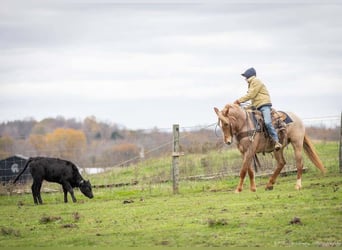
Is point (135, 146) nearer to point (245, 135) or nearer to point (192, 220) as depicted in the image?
point (245, 135)

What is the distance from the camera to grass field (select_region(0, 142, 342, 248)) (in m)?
12.3

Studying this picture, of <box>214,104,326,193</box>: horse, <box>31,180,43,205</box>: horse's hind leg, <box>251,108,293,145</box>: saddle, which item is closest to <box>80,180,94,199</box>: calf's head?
<box>31,180,43,205</box>: horse's hind leg

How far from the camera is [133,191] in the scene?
74.6 ft

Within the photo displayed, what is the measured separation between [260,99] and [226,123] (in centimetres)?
123

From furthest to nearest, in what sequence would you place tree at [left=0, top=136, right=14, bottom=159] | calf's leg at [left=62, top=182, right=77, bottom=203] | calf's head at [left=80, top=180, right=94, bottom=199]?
tree at [left=0, top=136, right=14, bottom=159] < calf's head at [left=80, top=180, right=94, bottom=199] < calf's leg at [left=62, top=182, right=77, bottom=203]

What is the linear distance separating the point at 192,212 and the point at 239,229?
2.73 m

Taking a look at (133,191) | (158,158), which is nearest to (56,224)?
(133,191)

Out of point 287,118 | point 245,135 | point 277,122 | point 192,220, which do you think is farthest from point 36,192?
point 192,220

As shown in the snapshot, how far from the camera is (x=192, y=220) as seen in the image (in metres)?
14.2

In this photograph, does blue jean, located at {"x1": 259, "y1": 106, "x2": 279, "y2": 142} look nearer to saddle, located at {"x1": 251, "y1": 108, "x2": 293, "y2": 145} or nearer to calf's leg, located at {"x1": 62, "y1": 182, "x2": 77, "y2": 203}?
saddle, located at {"x1": 251, "y1": 108, "x2": 293, "y2": 145}

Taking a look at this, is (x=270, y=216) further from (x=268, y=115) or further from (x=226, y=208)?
(x=268, y=115)

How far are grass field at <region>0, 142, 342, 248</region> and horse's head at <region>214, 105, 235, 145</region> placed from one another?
4.91 feet

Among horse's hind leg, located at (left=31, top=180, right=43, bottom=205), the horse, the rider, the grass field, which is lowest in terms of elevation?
the grass field

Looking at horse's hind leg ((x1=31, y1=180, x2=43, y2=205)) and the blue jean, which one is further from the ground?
the blue jean
